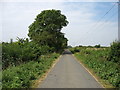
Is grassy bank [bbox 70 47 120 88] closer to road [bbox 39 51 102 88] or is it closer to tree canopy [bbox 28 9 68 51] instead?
road [bbox 39 51 102 88]

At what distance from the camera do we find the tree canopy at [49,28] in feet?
173

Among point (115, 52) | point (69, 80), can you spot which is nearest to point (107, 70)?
point (69, 80)

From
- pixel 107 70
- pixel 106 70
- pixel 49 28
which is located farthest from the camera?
pixel 49 28

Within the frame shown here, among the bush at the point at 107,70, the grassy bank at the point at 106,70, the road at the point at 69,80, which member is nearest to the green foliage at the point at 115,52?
the bush at the point at 107,70

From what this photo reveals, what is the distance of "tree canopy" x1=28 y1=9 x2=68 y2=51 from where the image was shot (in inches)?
2077

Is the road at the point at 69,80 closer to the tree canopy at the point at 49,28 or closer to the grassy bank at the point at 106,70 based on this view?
the grassy bank at the point at 106,70

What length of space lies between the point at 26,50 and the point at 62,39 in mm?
36373

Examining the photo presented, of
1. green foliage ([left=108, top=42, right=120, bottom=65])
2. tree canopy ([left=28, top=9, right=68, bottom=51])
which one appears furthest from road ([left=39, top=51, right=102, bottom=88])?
tree canopy ([left=28, top=9, right=68, bottom=51])

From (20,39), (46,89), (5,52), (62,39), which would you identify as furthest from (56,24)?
(46,89)

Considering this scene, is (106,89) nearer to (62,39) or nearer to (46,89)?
(46,89)

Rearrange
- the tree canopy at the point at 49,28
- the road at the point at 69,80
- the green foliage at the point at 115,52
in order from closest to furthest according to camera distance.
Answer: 1. the road at the point at 69,80
2. the green foliage at the point at 115,52
3. the tree canopy at the point at 49,28

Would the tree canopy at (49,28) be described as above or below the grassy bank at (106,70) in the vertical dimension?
above

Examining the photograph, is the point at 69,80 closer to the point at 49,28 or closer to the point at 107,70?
the point at 107,70

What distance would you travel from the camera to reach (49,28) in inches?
2130
